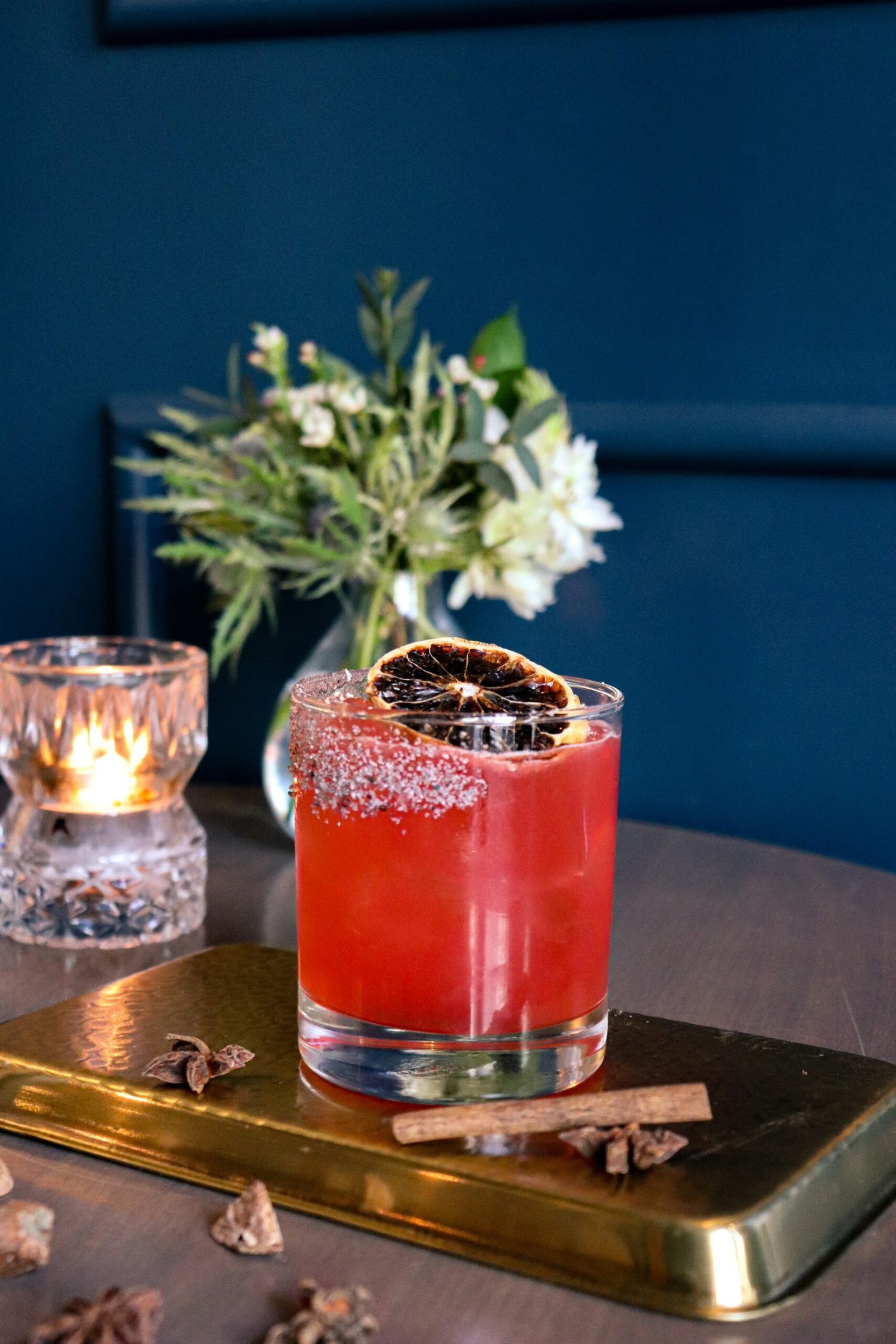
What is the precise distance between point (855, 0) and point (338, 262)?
527mm

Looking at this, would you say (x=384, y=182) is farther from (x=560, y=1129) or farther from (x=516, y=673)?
(x=560, y=1129)

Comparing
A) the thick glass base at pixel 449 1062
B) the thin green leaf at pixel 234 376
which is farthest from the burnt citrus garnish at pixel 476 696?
the thin green leaf at pixel 234 376

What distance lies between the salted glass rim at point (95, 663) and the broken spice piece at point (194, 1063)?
32 cm

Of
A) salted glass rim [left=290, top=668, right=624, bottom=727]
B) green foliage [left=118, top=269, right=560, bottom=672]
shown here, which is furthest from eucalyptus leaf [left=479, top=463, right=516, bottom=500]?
salted glass rim [left=290, top=668, right=624, bottom=727]

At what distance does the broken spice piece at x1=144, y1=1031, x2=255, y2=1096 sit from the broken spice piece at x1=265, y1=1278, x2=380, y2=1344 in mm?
137

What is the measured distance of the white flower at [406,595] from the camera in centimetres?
104

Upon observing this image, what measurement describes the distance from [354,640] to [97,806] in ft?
0.91

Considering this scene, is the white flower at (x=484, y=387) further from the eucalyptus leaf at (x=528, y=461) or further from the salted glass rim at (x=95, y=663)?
the salted glass rim at (x=95, y=663)

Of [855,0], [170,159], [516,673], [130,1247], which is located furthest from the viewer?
[170,159]

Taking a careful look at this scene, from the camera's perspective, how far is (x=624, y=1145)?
18.9 inches

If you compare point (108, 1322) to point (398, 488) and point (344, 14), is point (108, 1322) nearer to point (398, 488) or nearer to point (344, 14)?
point (398, 488)

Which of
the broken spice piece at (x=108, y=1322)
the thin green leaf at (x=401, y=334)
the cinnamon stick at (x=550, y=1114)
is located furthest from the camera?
the thin green leaf at (x=401, y=334)

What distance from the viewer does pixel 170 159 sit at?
141cm

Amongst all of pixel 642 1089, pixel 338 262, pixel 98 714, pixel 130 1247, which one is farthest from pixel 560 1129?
pixel 338 262
